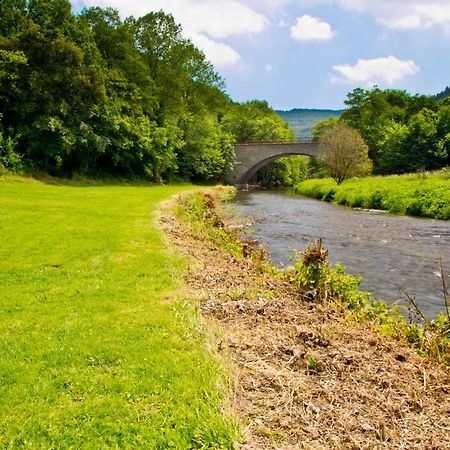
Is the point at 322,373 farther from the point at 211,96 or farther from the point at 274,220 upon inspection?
the point at 211,96

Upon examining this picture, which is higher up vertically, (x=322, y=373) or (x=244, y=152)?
(x=244, y=152)

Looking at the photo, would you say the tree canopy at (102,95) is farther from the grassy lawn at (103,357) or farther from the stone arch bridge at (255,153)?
the grassy lawn at (103,357)

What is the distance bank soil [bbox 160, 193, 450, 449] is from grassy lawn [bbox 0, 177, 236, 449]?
0.43 m

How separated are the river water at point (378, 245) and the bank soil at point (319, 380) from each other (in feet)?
12.4

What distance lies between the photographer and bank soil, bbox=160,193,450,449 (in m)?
4.43

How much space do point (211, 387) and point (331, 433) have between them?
56.2 inches

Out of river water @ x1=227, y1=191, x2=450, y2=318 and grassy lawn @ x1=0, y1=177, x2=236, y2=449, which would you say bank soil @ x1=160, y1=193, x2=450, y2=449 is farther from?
river water @ x1=227, y1=191, x2=450, y2=318

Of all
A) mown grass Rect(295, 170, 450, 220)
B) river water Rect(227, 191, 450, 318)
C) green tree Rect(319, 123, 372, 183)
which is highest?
green tree Rect(319, 123, 372, 183)

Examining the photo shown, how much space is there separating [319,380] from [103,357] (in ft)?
9.33

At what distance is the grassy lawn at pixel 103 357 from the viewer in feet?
14.4

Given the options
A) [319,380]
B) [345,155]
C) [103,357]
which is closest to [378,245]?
[319,380]

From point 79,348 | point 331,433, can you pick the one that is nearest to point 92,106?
point 79,348

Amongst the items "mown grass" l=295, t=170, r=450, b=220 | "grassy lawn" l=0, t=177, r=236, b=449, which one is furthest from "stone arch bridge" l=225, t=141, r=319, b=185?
"grassy lawn" l=0, t=177, r=236, b=449

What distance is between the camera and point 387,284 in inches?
467
